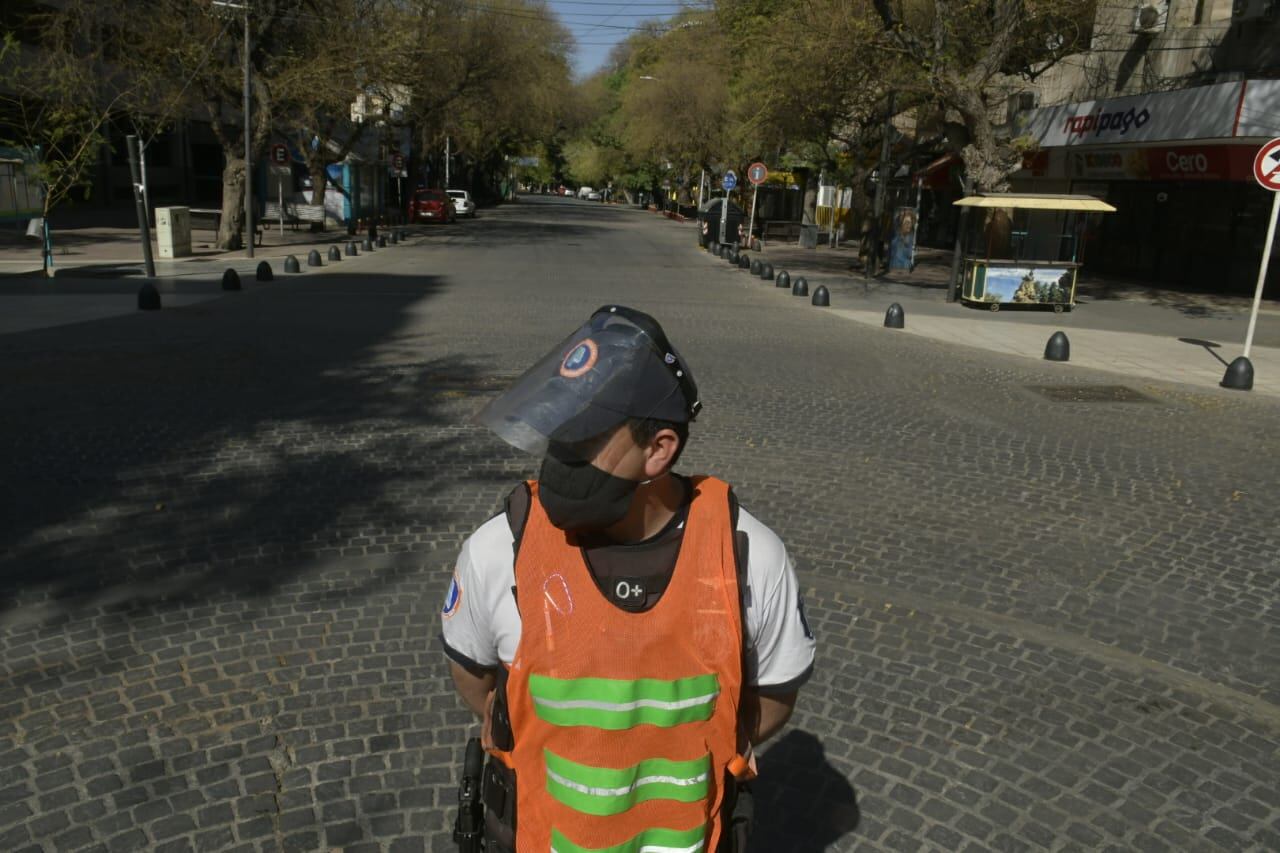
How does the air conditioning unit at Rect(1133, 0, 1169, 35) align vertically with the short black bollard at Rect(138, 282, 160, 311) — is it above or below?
above

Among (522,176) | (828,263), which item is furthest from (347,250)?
(522,176)

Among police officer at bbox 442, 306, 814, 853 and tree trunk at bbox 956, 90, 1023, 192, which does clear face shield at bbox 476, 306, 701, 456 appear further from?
tree trunk at bbox 956, 90, 1023, 192

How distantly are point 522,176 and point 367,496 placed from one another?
126364 millimetres

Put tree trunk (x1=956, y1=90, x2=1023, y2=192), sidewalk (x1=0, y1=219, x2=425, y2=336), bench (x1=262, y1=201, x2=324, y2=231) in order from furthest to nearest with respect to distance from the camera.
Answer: bench (x1=262, y1=201, x2=324, y2=231) < tree trunk (x1=956, y1=90, x2=1023, y2=192) < sidewalk (x1=0, y1=219, x2=425, y2=336)

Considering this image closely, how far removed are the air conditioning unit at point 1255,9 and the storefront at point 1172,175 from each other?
2600 millimetres

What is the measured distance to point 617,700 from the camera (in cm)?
181

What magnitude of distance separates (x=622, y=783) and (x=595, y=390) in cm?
72

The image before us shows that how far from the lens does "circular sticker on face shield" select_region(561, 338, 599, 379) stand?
178cm

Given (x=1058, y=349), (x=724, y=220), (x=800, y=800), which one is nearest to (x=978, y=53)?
(x=1058, y=349)

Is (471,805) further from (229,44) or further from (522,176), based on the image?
(522,176)

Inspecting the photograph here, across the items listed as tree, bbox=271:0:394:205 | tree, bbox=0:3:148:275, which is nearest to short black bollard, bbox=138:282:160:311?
tree, bbox=0:3:148:275

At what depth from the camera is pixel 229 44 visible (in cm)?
2517

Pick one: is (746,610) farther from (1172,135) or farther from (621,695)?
(1172,135)

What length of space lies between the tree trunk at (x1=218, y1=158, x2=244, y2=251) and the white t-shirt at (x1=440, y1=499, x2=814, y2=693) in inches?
1014
